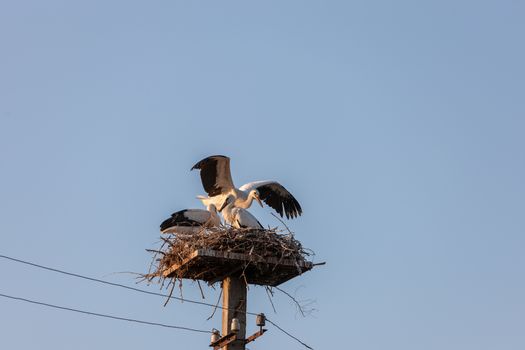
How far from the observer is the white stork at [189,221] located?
13.1 metres

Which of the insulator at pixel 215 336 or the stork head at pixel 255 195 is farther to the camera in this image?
the stork head at pixel 255 195

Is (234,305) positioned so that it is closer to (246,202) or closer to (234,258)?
(234,258)

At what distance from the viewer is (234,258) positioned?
1058 centimetres

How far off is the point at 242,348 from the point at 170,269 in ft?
4.66

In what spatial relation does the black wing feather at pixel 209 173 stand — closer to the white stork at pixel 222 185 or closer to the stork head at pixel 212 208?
the white stork at pixel 222 185

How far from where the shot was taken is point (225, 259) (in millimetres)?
10555

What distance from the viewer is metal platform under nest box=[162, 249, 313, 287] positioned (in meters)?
10.6

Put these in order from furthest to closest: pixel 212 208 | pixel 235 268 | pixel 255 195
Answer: pixel 255 195 < pixel 212 208 < pixel 235 268

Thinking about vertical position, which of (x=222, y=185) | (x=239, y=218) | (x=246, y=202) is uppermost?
(x=222, y=185)

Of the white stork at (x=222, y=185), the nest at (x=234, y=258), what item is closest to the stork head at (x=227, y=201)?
the white stork at (x=222, y=185)

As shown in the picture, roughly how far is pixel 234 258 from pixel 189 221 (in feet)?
9.27

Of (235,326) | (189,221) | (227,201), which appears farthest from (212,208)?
(235,326)

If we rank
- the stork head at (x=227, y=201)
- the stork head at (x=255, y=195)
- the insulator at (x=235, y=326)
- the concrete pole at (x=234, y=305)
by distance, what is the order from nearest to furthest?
the insulator at (x=235, y=326)
the concrete pole at (x=234, y=305)
the stork head at (x=227, y=201)
the stork head at (x=255, y=195)

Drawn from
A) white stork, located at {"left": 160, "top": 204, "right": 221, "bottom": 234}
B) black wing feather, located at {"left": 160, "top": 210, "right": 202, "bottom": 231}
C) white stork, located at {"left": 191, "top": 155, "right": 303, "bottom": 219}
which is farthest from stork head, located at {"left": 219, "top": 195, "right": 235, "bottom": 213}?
black wing feather, located at {"left": 160, "top": 210, "right": 202, "bottom": 231}
